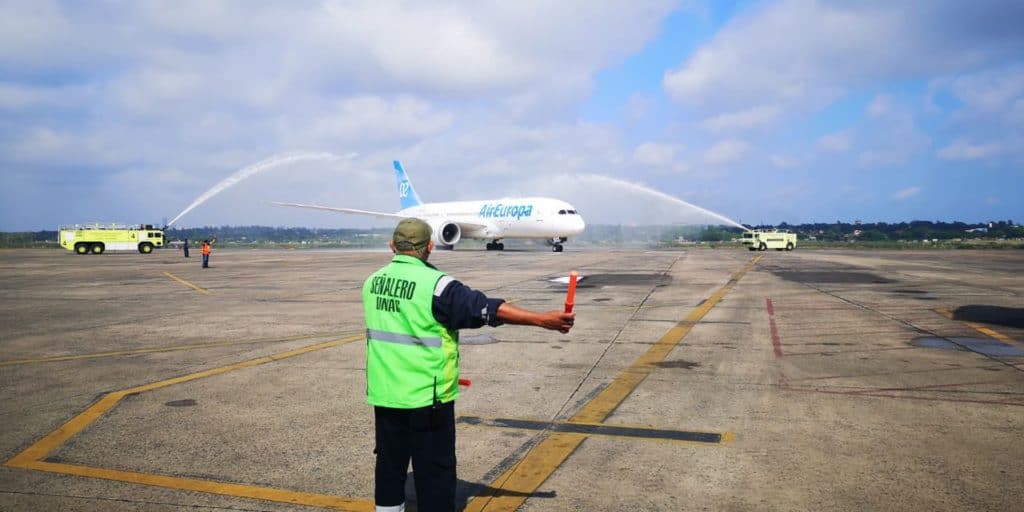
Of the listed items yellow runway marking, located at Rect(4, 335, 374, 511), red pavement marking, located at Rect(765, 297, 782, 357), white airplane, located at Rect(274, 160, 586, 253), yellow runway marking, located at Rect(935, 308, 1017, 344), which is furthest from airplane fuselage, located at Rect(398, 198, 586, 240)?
yellow runway marking, located at Rect(4, 335, 374, 511)

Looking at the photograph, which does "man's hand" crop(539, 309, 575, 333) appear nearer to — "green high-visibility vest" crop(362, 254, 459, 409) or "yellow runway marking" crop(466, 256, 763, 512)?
"green high-visibility vest" crop(362, 254, 459, 409)

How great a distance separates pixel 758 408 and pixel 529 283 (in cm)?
1582

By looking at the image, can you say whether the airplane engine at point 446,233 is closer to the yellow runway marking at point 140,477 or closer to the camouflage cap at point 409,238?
the yellow runway marking at point 140,477

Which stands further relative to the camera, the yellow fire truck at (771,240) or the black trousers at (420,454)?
the yellow fire truck at (771,240)

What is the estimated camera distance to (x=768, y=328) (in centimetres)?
1251

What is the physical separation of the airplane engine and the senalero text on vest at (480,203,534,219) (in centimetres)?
273

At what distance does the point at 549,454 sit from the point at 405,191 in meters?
64.0

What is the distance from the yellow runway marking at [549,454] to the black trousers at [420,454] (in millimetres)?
913

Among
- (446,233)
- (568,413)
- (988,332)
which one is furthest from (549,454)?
(446,233)

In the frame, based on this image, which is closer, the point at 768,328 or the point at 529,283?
the point at 768,328

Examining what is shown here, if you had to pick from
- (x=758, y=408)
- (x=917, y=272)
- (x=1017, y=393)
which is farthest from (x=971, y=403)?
(x=917, y=272)

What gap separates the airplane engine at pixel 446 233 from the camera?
5047 centimetres

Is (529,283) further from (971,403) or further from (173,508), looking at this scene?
(173,508)

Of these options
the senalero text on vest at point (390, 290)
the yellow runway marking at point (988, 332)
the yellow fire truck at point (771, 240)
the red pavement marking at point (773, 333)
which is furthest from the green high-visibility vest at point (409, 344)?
the yellow fire truck at point (771, 240)
